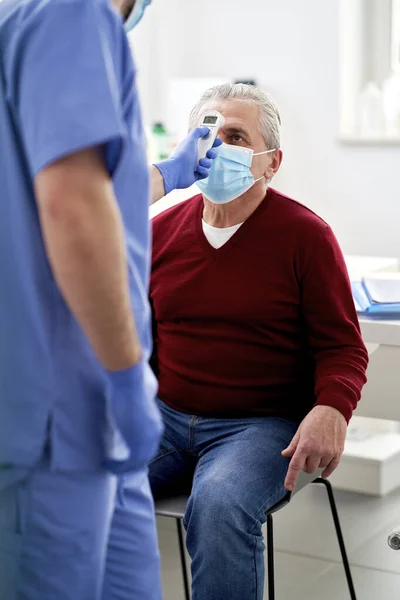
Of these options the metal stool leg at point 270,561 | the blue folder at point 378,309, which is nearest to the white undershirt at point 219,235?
the blue folder at point 378,309

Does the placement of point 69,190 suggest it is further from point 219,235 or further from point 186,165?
point 219,235

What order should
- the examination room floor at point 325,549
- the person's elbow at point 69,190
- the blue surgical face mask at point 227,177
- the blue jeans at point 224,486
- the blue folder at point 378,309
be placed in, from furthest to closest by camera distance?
1. the examination room floor at point 325,549
2. the blue folder at point 378,309
3. the blue surgical face mask at point 227,177
4. the blue jeans at point 224,486
5. the person's elbow at point 69,190

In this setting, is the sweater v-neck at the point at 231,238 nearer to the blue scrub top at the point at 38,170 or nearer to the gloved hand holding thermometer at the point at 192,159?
the gloved hand holding thermometer at the point at 192,159

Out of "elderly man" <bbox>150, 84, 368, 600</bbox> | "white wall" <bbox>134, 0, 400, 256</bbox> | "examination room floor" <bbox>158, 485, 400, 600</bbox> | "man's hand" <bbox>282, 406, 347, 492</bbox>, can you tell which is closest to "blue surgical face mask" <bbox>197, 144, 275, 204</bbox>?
"elderly man" <bbox>150, 84, 368, 600</bbox>

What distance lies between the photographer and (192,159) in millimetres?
1777

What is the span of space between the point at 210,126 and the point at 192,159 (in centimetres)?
11

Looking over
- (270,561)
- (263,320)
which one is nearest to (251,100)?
(263,320)

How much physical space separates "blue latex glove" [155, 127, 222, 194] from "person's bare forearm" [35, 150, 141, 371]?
681mm

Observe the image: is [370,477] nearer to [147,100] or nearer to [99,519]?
[99,519]

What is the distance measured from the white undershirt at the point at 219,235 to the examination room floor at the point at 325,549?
880mm

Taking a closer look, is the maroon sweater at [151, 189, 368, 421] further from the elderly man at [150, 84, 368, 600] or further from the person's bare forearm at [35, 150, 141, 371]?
the person's bare forearm at [35, 150, 141, 371]

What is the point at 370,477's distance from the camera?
280 centimetres

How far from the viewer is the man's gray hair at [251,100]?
1954 millimetres

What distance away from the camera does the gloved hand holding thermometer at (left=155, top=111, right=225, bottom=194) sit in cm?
174
